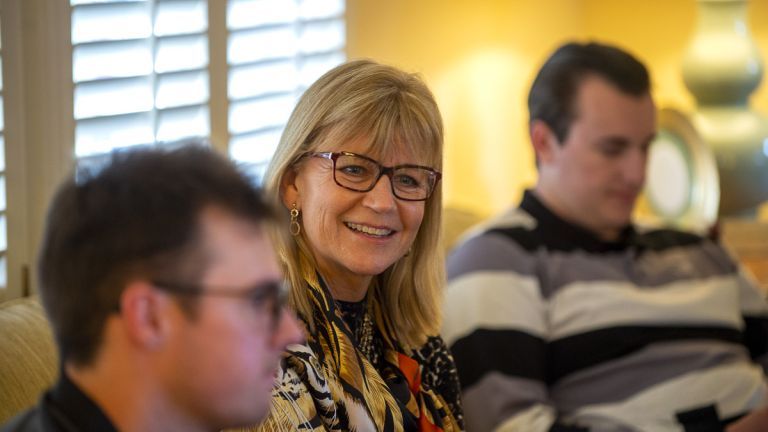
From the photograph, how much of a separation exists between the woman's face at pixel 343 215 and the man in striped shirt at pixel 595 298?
1.69ft

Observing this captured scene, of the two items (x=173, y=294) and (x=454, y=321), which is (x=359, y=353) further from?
(x=173, y=294)

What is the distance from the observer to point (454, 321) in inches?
83.4

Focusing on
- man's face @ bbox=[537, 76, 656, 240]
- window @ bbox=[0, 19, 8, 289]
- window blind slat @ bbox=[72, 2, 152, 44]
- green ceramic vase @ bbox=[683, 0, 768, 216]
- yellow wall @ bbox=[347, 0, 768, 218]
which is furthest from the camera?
green ceramic vase @ bbox=[683, 0, 768, 216]

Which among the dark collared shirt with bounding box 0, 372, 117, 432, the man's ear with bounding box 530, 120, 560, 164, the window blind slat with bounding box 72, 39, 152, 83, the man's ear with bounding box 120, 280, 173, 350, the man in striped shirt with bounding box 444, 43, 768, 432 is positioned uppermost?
the window blind slat with bounding box 72, 39, 152, 83

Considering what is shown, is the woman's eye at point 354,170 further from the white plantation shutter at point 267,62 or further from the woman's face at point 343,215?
the white plantation shutter at point 267,62

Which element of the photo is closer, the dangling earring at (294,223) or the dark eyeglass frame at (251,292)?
the dark eyeglass frame at (251,292)

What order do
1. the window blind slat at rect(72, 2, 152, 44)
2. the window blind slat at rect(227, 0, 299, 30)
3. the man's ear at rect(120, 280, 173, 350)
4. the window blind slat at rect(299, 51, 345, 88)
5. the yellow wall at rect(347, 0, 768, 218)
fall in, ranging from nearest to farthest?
the man's ear at rect(120, 280, 173, 350)
the window blind slat at rect(72, 2, 152, 44)
the window blind slat at rect(227, 0, 299, 30)
the window blind slat at rect(299, 51, 345, 88)
the yellow wall at rect(347, 0, 768, 218)

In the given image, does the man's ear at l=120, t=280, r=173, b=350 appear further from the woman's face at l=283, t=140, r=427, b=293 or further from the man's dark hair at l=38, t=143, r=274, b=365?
the woman's face at l=283, t=140, r=427, b=293

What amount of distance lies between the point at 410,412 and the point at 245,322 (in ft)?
2.61

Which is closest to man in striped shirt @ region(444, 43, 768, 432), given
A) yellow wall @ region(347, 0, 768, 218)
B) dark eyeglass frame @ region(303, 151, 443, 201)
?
dark eyeglass frame @ region(303, 151, 443, 201)

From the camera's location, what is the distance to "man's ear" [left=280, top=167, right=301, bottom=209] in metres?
1.63

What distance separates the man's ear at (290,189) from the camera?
64.0 inches

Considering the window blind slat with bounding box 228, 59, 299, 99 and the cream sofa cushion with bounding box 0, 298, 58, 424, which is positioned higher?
the window blind slat with bounding box 228, 59, 299, 99

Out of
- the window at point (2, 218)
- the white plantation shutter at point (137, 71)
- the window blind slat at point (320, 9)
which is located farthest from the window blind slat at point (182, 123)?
the window blind slat at point (320, 9)
